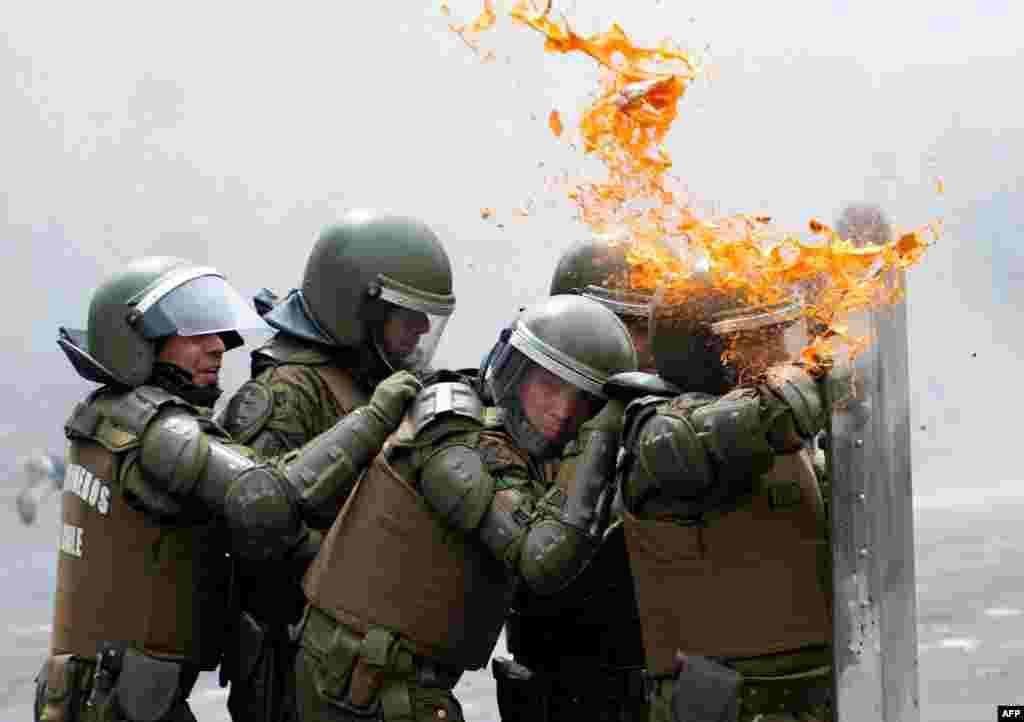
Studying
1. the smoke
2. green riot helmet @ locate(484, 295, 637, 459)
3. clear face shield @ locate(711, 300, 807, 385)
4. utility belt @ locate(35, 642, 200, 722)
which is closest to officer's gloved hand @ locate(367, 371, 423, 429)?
green riot helmet @ locate(484, 295, 637, 459)

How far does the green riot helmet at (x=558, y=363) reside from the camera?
447 cm

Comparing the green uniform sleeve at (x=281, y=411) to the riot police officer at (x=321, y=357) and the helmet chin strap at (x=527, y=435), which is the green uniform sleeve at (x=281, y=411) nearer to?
the riot police officer at (x=321, y=357)

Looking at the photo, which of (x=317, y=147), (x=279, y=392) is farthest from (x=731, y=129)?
(x=279, y=392)

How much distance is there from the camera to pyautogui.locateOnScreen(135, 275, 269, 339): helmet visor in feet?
16.5

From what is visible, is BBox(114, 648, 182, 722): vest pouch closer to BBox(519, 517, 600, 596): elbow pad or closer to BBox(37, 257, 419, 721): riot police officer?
BBox(37, 257, 419, 721): riot police officer

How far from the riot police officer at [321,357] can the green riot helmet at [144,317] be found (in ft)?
0.91

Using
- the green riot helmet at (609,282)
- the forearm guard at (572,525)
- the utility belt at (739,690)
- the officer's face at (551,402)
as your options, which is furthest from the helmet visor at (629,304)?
the utility belt at (739,690)

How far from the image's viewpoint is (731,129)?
14352 millimetres

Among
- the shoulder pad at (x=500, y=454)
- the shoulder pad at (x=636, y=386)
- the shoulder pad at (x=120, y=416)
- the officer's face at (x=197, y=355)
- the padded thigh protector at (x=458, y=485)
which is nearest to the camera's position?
the shoulder pad at (x=636, y=386)

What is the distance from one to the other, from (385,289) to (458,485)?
1.23 m

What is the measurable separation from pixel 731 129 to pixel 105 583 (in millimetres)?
Answer: 10366

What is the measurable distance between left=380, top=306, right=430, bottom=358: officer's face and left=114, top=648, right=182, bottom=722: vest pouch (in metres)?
1.29

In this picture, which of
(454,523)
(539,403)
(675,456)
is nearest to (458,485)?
(454,523)

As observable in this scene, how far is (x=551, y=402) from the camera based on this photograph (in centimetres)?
454
